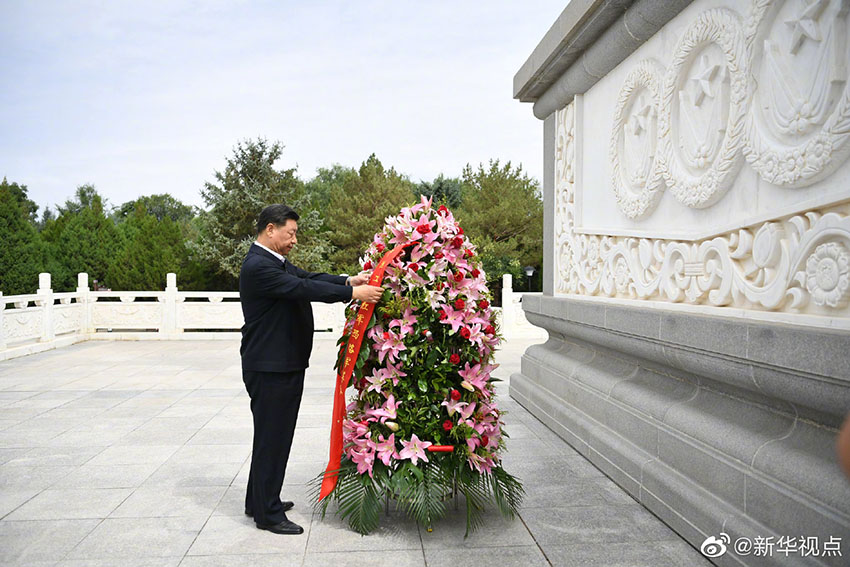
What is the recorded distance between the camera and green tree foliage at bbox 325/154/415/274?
77.7 ft

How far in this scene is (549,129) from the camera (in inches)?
247

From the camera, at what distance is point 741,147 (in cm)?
313

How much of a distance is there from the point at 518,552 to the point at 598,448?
150 centimetres

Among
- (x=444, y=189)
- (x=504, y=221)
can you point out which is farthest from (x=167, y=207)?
(x=504, y=221)

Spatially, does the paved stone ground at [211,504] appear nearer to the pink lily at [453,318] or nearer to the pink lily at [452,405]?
the pink lily at [452,405]

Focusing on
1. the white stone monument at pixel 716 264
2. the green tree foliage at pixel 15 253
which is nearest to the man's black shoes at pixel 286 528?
the white stone monument at pixel 716 264

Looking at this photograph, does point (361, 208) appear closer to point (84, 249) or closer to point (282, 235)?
point (84, 249)

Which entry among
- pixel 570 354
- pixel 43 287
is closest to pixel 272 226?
pixel 570 354

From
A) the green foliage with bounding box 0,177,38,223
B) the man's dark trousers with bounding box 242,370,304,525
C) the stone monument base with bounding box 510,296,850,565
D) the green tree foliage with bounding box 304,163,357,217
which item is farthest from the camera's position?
the green tree foliage with bounding box 304,163,357,217

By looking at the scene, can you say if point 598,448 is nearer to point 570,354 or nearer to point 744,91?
point 570,354

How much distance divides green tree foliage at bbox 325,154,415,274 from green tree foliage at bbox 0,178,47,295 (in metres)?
8.97

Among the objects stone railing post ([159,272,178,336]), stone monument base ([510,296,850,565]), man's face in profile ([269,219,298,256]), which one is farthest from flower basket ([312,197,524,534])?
stone railing post ([159,272,178,336])

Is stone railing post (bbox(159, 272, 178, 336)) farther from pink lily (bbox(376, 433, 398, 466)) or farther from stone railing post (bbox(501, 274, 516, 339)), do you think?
pink lily (bbox(376, 433, 398, 466))

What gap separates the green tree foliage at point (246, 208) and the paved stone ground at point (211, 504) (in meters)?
14.5
